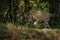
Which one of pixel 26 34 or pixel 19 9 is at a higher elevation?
pixel 19 9

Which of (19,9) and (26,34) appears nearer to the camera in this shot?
(26,34)

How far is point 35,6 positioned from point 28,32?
4698mm

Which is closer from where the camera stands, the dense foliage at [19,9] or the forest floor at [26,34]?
the forest floor at [26,34]

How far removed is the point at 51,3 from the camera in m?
17.3

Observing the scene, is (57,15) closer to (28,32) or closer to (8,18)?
(8,18)

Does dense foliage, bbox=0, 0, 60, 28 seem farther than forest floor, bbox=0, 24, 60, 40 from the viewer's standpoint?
Yes

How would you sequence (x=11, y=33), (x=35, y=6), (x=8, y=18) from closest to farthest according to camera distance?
1. (x=11, y=33)
2. (x=8, y=18)
3. (x=35, y=6)

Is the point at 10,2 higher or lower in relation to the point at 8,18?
higher

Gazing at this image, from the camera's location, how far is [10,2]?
15305 millimetres

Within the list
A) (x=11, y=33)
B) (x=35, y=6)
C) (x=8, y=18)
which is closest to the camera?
(x=11, y=33)

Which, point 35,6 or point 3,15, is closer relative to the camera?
point 3,15

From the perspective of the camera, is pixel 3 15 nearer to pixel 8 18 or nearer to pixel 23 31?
pixel 8 18

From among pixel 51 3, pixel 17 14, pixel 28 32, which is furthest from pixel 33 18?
pixel 28 32

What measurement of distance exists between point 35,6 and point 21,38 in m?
5.11
